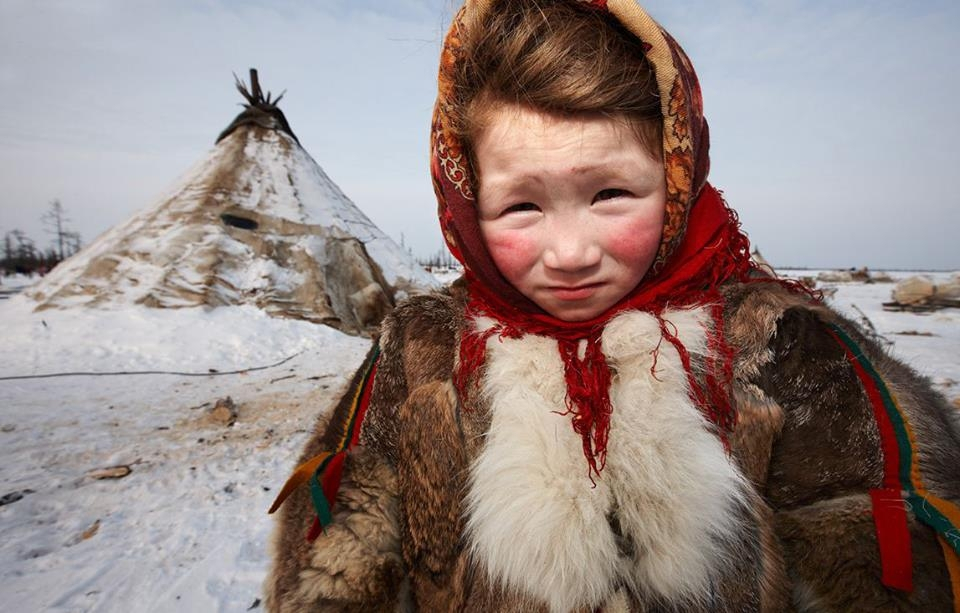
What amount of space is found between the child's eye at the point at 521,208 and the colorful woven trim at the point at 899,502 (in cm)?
83

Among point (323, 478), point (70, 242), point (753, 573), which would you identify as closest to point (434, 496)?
point (323, 478)

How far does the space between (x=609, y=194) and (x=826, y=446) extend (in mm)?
750

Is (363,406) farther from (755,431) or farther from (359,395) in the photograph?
(755,431)

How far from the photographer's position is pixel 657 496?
934 mm

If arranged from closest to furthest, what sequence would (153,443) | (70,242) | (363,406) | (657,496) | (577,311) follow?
(657,496), (577,311), (363,406), (153,443), (70,242)

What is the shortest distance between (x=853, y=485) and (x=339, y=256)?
9.45 meters

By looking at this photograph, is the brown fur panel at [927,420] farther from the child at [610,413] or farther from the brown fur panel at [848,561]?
the brown fur panel at [848,561]

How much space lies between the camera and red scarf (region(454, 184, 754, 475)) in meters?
0.99

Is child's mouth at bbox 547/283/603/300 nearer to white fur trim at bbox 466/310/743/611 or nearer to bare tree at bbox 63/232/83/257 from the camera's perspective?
white fur trim at bbox 466/310/743/611

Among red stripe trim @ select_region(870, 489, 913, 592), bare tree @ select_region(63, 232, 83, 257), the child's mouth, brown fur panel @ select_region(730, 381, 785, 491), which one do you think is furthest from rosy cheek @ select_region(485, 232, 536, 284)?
bare tree @ select_region(63, 232, 83, 257)

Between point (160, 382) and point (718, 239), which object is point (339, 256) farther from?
point (718, 239)

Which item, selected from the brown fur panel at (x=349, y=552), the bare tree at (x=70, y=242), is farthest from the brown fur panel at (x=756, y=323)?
the bare tree at (x=70, y=242)

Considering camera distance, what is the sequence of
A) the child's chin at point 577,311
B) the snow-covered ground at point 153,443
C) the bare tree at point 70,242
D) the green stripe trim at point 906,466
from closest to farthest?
the green stripe trim at point 906,466 < the child's chin at point 577,311 < the snow-covered ground at point 153,443 < the bare tree at point 70,242

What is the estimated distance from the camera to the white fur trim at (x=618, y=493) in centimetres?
93
